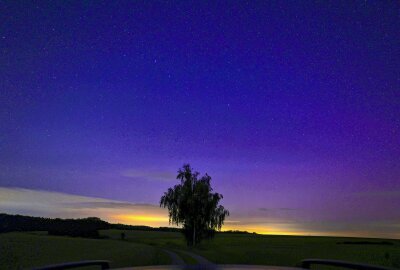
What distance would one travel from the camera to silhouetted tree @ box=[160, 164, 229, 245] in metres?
58.3

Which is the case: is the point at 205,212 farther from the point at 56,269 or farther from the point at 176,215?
the point at 56,269

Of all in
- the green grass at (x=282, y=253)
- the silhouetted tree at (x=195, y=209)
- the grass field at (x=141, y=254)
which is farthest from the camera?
the silhouetted tree at (x=195, y=209)

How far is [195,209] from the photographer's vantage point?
58.3 metres

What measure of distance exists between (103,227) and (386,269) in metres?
124

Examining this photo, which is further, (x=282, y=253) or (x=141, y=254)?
(x=282, y=253)

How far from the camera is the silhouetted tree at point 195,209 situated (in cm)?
5834

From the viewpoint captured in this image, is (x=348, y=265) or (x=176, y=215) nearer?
(x=348, y=265)

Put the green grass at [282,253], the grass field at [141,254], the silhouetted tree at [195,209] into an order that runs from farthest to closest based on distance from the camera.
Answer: the silhouetted tree at [195,209] < the green grass at [282,253] < the grass field at [141,254]

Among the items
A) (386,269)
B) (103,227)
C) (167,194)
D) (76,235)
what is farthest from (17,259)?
(103,227)

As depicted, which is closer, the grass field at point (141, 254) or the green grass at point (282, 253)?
the grass field at point (141, 254)

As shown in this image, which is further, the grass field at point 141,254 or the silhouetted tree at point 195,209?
the silhouetted tree at point 195,209

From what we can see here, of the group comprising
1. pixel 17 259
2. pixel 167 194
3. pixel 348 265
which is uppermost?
pixel 167 194

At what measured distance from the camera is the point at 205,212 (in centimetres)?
5859

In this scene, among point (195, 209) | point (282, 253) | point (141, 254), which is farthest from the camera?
point (195, 209)
